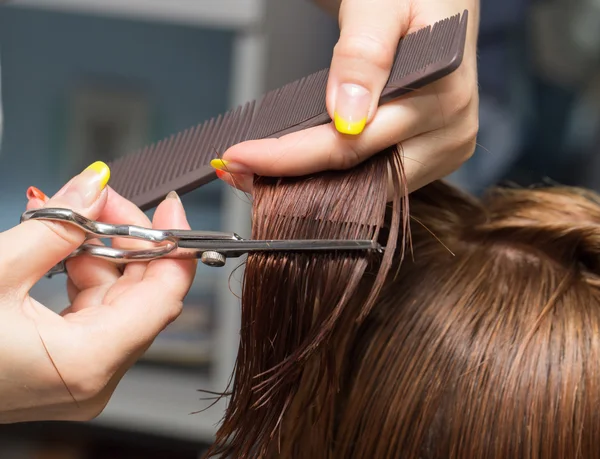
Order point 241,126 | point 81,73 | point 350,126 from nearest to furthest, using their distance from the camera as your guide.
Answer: point 350,126 → point 241,126 → point 81,73

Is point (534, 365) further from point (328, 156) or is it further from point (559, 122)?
point (559, 122)

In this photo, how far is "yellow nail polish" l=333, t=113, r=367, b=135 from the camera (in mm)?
453

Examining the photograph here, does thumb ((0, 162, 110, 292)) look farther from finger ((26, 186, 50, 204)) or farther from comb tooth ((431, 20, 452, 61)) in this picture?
comb tooth ((431, 20, 452, 61))

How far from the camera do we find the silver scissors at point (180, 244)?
1.50ft

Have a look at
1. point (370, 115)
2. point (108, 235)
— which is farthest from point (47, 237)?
point (370, 115)

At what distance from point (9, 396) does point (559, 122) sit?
4.38 feet

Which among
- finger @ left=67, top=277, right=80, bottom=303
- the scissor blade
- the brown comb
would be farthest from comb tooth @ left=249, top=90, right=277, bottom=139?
finger @ left=67, top=277, right=80, bottom=303

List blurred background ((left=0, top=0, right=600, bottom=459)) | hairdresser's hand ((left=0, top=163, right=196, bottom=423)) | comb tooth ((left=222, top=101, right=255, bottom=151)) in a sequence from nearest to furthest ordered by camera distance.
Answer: hairdresser's hand ((left=0, top=163, right=196, bottom=423))
comb tooth ((left=222, top=101, right=255, bottom=151))
blurred background ((left=0, top=0, right=600, bottom=459))

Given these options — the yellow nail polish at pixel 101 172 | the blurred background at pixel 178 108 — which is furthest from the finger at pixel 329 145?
the blurred background at pixel 178 108

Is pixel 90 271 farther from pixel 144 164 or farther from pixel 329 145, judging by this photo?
pixel 329 145

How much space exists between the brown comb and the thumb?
7cm

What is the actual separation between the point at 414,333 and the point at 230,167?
24 cm

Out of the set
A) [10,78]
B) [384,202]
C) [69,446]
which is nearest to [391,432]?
[384,202]

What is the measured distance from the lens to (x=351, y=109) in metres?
0.46
